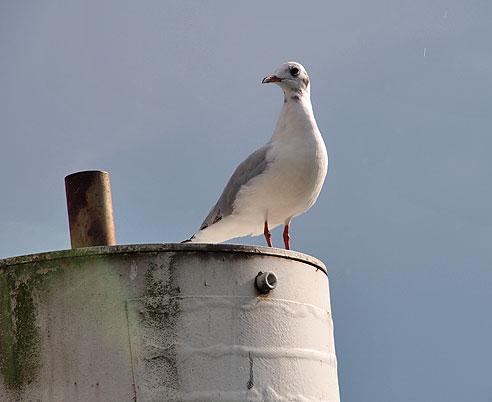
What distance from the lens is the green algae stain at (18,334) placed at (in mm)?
5031

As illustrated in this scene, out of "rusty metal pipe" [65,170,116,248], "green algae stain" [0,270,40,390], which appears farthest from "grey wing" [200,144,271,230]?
"green algae stain" [0,270,40,390]

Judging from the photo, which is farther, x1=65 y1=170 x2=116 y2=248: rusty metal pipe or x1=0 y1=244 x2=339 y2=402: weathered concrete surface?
x1=65 y1=170 x2=116 y2=248: rusty metal pipe

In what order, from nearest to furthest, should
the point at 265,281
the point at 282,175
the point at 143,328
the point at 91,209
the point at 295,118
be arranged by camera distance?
the point at 143,328 < the point at 265,281 < the point at 91,209 < the point at 282,175 < the point at 295,118

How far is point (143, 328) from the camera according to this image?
5012mm

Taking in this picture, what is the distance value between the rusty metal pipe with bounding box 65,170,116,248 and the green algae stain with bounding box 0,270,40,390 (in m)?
1.62

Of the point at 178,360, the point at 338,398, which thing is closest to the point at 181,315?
the point at 178,360

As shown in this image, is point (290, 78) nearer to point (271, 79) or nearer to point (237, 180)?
point (271, 79)

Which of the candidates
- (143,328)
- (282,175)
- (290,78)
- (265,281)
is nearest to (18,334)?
(143,328)

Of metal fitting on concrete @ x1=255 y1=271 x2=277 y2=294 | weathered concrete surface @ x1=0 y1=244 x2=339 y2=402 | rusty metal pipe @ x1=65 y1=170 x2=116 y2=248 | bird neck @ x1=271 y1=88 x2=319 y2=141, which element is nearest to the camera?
weathered concrete surface @ x1=0 y1=244 x2=339 y2=402

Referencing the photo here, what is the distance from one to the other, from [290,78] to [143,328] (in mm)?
4398

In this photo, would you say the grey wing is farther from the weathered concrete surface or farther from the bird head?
the weathered concrete surface

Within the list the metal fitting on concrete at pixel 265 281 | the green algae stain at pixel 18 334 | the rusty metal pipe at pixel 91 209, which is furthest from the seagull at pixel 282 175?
the green algae stain at pixel 18 334

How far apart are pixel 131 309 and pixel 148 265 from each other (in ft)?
0.94

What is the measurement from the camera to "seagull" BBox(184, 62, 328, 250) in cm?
816
